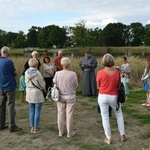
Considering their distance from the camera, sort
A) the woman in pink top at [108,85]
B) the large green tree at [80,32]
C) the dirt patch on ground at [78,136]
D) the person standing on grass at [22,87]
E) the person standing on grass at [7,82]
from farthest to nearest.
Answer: the large green tree at [80,32] → the person standing on grass at [22,87] → the person standing on grass at [7,82] → the dirt patch on ground at [78,136] → the woman in pink top at [108,85]

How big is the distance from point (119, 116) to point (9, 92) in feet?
8.03

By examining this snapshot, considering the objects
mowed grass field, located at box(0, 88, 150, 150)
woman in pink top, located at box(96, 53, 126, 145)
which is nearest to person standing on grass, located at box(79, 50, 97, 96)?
mowed grass field, located at box(0, 88, 150, 150)

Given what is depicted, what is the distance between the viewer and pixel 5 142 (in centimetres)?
542

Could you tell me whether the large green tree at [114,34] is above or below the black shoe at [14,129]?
above

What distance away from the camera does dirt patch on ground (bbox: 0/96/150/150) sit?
5.09 metres

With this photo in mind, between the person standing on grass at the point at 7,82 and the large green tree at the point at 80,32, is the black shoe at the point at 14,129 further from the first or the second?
the large green tree at the point at 80,32

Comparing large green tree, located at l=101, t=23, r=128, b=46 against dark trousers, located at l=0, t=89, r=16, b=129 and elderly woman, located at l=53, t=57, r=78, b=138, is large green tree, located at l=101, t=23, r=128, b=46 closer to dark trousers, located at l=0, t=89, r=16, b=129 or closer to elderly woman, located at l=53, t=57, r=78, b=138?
dark trousers, located at l=0, t=89, r=16, b=129

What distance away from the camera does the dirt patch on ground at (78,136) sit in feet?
16.7

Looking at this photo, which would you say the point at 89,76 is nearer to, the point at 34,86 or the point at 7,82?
the point at 34,86

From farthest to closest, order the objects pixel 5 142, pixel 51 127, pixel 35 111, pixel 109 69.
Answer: pixel 51 127 → pixel 35 111 → pixel 5 142 → pixel 109 69

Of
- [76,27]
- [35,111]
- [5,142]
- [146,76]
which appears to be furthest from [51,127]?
[76,27]

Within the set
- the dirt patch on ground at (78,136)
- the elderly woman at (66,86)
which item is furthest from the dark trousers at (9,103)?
the elderly woman at (66,86)

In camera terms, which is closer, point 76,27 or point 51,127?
point 51,127

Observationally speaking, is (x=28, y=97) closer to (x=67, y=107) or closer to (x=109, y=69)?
(x=67, y=107)
